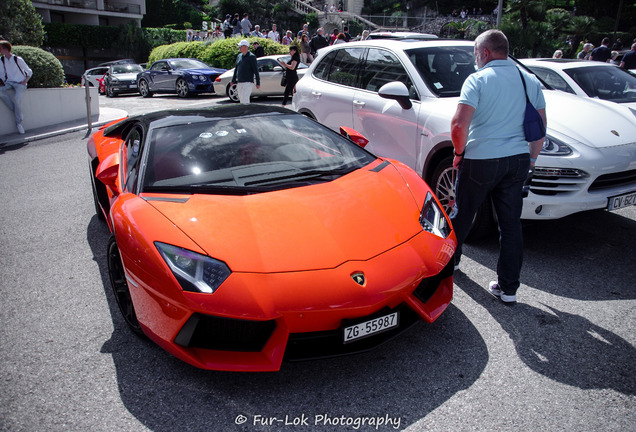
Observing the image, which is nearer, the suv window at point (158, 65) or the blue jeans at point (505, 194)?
the blue jeans at point (505, 194)

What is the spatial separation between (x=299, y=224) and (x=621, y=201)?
3000mm

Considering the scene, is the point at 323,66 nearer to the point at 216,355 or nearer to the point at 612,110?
the point at 612,110

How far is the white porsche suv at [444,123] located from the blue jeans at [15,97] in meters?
7.68

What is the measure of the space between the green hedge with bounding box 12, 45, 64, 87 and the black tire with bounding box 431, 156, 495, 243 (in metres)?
11.1

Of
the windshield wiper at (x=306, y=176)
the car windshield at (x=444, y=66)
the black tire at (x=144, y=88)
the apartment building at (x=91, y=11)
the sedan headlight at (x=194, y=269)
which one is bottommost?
the black tire at (x=144, y=88)

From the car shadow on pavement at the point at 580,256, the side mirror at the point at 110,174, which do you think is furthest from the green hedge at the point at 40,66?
the car shadow on pavement at the point at 580,256

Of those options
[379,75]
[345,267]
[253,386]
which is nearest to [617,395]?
[345,267]

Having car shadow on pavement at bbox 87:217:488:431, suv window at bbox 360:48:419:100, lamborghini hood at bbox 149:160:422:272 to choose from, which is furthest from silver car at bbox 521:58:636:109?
car shadow on pavement at bbox 87:217:488:431

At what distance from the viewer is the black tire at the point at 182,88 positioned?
1762cm

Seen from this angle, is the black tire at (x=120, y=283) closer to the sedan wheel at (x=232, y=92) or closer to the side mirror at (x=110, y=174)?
the side mirror at (x=110, y=174)

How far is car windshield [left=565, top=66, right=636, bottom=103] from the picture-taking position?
23.7ft

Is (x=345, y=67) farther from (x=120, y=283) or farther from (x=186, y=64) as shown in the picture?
(x=186, y=64)

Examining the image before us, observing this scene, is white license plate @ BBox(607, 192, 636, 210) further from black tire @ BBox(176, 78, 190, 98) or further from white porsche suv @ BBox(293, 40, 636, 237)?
black tire @ BBox(176, 78, 190, 98)

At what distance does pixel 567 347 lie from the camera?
299cm
